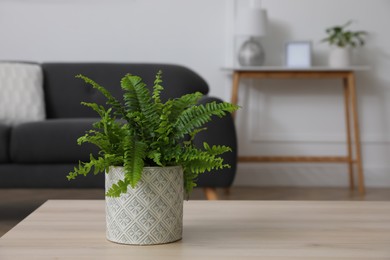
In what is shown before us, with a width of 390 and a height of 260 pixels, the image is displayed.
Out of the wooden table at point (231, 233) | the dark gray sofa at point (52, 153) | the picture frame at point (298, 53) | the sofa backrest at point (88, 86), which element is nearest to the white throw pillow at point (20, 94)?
the sofa backrest at point (88, 86)

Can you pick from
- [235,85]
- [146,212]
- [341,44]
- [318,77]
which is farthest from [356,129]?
[146,212]

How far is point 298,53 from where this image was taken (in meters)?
4.21

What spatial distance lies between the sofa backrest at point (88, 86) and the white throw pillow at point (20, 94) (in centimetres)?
9

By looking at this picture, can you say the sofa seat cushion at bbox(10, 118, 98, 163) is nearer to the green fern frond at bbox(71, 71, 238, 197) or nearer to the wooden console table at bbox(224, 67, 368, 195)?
the wooden console table at bbox(224, 67, 368, 195)

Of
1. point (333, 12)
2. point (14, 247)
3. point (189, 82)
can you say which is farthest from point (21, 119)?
point (14, 247)

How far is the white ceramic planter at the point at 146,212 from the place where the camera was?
1100 mm

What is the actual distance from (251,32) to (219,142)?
50.4 inches

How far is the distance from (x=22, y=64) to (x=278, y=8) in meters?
1.70

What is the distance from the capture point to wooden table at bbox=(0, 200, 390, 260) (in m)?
1.00

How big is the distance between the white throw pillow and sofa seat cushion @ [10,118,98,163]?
444mm

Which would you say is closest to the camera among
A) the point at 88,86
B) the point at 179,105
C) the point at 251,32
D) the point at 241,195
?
the point at 179,105

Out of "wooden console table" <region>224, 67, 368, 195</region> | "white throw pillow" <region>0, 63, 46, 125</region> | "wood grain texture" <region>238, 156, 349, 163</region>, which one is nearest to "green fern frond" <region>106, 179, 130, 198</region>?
"white throw pillow" <region>0, 63, 46, 125</region>

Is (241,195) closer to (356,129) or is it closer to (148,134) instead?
(356,129)

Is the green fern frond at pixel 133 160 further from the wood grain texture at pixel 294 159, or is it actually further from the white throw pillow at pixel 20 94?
the wood grain texture at pixel 294 159
